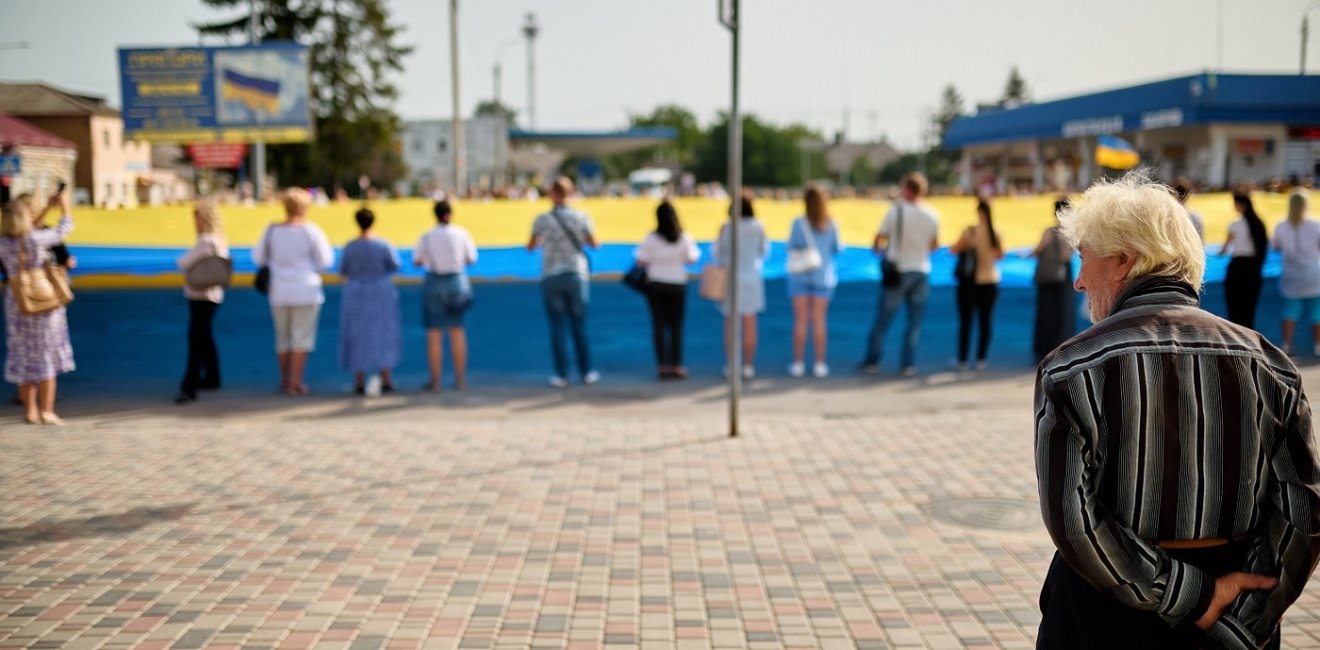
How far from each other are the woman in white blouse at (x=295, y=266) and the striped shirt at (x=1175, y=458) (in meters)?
9.54

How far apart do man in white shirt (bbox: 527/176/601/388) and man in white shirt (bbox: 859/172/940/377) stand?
9.84 ft

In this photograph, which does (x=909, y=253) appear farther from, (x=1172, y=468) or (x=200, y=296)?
(x=1172, y=468)

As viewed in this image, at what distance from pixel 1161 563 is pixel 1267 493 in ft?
1.10

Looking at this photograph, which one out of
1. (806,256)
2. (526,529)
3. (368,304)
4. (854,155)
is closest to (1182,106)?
(806,256)

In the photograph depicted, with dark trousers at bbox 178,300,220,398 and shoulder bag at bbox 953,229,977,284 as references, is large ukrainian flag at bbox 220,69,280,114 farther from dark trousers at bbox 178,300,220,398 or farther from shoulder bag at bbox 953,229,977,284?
shoulder bag at bbox 953,229,977,284

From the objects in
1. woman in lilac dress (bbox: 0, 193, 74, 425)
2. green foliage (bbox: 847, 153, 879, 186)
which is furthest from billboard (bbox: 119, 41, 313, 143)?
green foliage (bbox: 847, 153, 879, 186)

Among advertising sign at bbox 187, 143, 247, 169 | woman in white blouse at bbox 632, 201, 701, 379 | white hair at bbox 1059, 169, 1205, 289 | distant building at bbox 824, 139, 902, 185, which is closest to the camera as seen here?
white hair at bbox 1059, 169, 1205, 289

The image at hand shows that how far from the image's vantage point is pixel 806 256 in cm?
1219

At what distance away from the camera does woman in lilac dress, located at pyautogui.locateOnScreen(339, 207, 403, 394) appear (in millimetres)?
11281

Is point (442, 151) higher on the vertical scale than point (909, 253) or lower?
higher

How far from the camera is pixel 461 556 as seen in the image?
6191 millimetres

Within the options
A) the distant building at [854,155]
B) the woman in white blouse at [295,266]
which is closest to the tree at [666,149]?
the distant building at [854,155]

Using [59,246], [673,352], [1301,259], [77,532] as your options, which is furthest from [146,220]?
[1301,259]

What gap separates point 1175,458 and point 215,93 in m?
Result: 27.4
